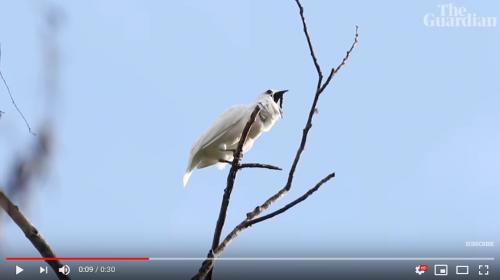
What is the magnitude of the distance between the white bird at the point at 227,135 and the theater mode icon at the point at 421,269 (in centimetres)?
83

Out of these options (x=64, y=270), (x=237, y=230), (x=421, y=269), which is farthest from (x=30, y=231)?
(x=421, y=269)

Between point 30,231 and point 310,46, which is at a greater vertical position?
point 310,46

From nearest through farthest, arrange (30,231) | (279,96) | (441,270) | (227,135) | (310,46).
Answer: (30,231) < (310,46) < (441,270) < (227,135) < (279,96)

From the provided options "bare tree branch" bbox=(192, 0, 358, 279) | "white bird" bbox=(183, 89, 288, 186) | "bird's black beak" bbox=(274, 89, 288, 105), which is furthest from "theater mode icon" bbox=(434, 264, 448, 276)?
"bird's black beak" bbox=(274, 89, 288, 105)

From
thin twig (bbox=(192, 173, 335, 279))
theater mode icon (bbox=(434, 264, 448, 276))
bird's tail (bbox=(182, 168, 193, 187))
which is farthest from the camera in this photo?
bird's tail (bbox=(182, 168, 193, 187))

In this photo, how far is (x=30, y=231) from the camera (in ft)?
3.77

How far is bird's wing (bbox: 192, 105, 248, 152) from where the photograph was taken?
7.59 ft

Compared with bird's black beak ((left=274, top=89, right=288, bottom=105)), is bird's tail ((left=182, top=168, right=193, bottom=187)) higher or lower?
lower

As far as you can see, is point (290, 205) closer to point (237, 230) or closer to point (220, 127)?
point (237, 230)

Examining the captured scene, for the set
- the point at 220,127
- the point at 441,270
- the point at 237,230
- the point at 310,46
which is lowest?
the point at 441,270

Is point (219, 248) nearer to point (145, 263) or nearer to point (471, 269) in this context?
point (145, 263)

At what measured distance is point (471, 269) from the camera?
5.41ft

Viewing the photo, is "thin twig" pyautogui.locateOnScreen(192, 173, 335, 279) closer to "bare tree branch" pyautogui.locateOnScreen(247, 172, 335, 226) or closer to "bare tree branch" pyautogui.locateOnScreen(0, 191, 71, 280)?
"bare tree branch" pyautogui.locateOnScreen(247, 172, 335, 226)

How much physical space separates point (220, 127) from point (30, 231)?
1233 mm
